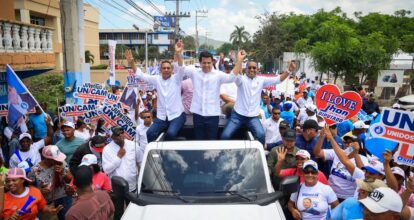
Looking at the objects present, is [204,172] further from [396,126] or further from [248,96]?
[396,126]

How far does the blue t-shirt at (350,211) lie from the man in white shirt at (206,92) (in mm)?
2194

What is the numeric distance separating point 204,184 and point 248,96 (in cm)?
207

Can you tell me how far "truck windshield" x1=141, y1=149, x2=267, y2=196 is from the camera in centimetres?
393

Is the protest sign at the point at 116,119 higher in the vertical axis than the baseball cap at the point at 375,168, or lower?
lower

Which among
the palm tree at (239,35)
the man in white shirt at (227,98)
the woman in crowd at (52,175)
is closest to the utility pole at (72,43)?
the man in white shirt at (227,98)

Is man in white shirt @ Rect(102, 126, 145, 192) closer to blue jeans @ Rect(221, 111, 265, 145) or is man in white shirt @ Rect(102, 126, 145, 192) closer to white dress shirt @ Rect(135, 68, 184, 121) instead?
white dress shirt @ Rect(135, 68, 184, 121)

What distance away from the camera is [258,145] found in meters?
4.33

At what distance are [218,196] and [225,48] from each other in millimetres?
132876

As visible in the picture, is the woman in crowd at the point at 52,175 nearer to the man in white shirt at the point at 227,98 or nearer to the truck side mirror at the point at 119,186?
the truck side mirror at the point at 119,186

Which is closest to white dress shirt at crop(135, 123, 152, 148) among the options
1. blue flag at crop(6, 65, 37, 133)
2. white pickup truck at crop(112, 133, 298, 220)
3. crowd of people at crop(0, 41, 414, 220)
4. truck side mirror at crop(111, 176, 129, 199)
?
crowd of people at crop(0, 41, 414, 220)

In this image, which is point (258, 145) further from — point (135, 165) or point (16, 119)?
point (16, 119)

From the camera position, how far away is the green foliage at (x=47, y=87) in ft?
60.4

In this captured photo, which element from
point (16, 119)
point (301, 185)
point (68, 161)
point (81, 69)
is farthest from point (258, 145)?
point (81, 69)

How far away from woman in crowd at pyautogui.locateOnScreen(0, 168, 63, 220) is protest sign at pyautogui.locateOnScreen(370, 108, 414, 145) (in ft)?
13.9
